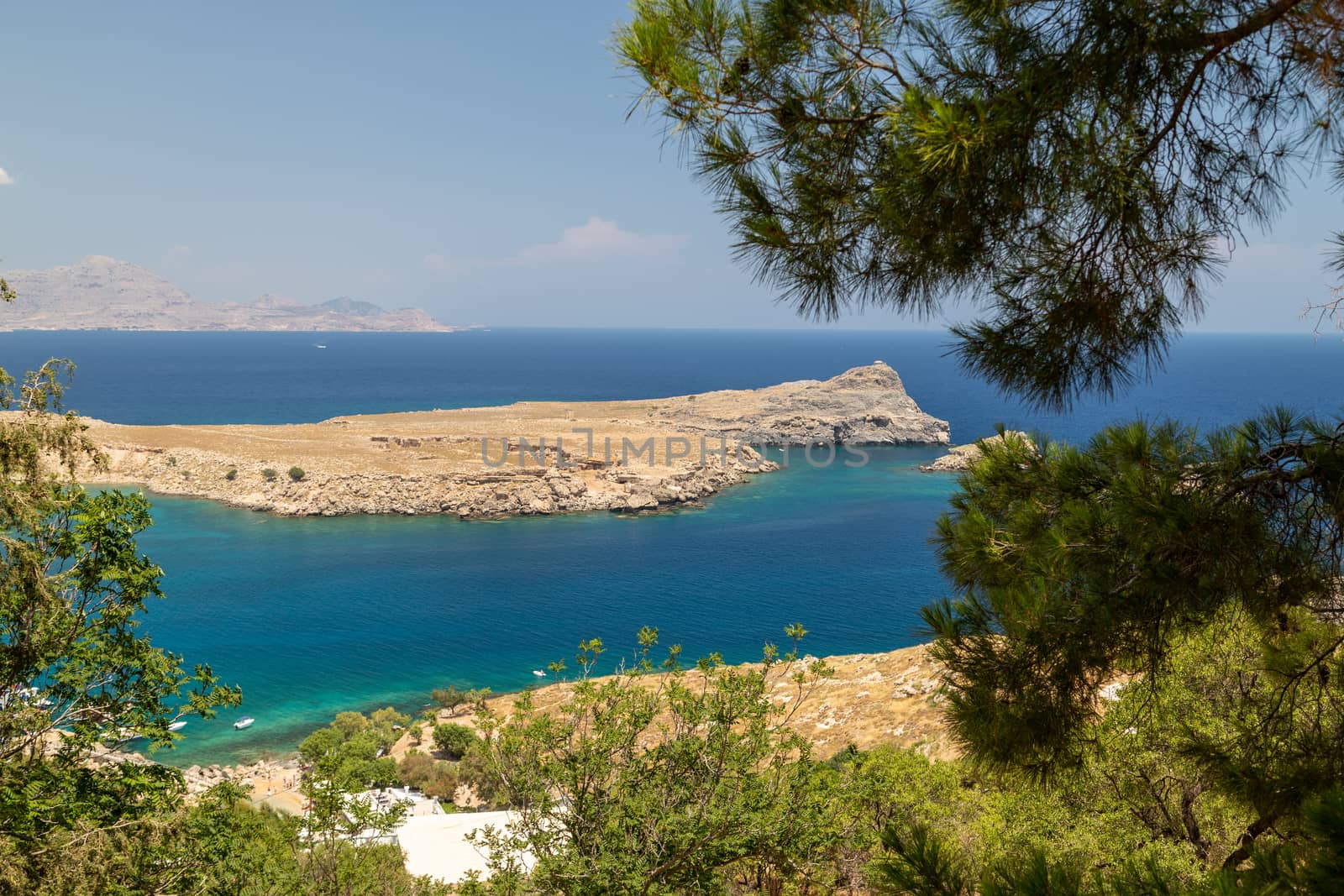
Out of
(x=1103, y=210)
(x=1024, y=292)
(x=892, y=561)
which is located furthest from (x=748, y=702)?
(x=892, y=561)

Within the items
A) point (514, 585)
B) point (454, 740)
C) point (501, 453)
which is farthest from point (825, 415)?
point (454, 740)

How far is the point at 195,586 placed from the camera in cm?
3294

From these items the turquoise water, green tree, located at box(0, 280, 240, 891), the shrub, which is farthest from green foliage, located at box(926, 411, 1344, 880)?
the turquoise water

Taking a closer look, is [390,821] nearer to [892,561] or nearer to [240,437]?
[892,561]

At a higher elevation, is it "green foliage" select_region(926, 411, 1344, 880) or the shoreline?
"green foliage" select_region(926, 411, 1344, 880)

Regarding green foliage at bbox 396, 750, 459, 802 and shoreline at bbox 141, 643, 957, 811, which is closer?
shoreline at bbox 141, 643, 957, 811

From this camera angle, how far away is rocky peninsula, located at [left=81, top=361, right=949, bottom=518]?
155 ft

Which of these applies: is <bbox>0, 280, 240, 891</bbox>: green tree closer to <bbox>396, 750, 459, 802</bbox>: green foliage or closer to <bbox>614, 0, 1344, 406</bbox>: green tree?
<bbox>614, 0, 1344, 406</bbox>: green tree

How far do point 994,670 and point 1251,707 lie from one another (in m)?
1.83

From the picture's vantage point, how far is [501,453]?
178 feet

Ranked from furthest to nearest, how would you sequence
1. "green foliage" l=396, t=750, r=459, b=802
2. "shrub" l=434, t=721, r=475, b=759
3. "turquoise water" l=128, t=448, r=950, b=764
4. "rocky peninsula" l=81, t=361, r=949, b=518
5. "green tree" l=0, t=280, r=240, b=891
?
"rocky peninsula" l=81, t=361, r=949, b=518, "turquoise water" l=128, t=448, r=950, b=764, "shrub" l=434, t=721, r=475, b=759, "green foliage" l=396, t=750, r=459, b=802, "green tree" l=0, t=280, r=240, b=891

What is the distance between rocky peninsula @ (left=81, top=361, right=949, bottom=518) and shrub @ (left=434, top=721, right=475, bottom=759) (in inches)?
1017

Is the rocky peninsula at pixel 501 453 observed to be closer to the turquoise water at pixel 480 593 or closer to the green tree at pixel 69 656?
the turquoise water at pixel 480 593

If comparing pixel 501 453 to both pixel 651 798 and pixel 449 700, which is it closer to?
pixel 449 700
